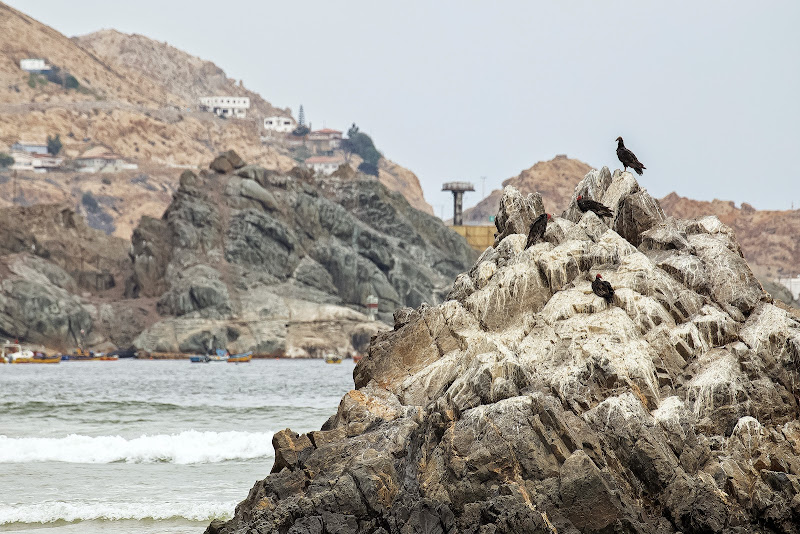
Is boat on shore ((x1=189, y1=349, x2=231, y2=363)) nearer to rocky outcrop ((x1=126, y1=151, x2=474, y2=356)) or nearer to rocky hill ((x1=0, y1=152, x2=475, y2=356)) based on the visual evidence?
rocky hill ((x1=0, y1=152, x2=475, y2=356))

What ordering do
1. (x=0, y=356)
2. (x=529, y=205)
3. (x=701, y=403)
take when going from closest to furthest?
(x=701, y=403) → (x=529, y=205) → (x=0, y=356)

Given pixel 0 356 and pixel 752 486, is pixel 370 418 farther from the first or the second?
pixel 0 356

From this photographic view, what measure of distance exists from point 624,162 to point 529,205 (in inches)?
94.7

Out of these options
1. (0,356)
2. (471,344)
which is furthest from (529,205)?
(0,356)

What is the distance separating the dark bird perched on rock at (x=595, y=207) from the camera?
2634 centimetres

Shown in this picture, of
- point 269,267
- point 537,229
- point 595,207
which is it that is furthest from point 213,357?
point 537,229

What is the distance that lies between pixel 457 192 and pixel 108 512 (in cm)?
16966

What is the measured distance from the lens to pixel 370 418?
70.6ft

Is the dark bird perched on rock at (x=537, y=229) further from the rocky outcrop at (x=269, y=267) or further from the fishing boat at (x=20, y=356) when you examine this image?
the rocky outcrop at (x=269, y=267)

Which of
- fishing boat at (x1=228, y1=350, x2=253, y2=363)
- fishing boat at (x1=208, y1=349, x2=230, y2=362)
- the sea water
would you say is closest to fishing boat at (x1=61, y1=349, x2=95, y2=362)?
fishing boat at (x1=208, y1=349, x2=230, y2=362)

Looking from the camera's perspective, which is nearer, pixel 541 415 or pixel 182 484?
pixel 541 415

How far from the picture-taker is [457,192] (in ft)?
638

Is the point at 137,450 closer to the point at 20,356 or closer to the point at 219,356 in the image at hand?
the point at 20,356

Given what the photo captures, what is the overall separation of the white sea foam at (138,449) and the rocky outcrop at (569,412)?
1372cm
